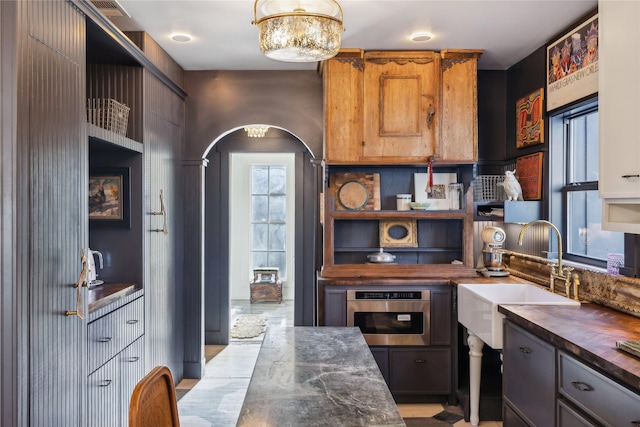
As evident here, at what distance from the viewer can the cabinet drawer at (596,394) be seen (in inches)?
63.0

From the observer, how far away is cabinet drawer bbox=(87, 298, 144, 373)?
2.48m

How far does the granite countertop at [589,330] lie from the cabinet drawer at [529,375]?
7 cm

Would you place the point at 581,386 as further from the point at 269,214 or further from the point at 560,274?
the point at 269,214

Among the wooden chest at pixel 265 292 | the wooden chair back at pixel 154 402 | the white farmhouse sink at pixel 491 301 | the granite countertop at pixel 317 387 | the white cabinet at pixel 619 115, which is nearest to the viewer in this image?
the wooden chair back at pixel 154 402

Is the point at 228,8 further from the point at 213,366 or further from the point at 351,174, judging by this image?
the point at 213,366

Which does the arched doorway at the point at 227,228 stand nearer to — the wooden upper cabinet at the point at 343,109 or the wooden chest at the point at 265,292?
the wooden upper cabinet at the point at 343,109

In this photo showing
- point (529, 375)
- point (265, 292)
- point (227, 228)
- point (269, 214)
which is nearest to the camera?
point (529, 375)

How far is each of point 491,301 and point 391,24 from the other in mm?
1823

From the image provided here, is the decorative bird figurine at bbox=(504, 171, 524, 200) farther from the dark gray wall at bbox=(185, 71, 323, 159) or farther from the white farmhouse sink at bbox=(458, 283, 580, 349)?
the dark gray wall at bbox=(185, 71, 323, 159)

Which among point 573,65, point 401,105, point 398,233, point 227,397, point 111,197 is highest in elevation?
point 573,65

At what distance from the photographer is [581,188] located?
316 cm

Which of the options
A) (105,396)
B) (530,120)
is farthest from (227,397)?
(530,120)

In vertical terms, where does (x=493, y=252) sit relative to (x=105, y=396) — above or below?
above

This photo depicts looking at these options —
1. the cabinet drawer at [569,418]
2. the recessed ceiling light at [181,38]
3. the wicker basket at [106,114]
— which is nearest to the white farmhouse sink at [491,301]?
Answer: the cabinet drawer at [569,418]
